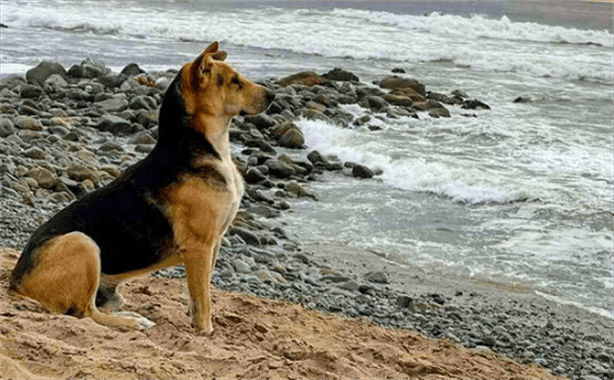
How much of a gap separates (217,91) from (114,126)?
33.5 feet

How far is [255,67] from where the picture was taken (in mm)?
28094

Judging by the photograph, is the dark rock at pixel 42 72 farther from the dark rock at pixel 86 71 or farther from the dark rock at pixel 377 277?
the dark rock at pixel 377 277

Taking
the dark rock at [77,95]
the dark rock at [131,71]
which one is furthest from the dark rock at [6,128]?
the dark rock at [131,71]

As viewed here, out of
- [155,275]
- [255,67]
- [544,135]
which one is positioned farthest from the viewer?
[255,67]

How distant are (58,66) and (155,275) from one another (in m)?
12.6

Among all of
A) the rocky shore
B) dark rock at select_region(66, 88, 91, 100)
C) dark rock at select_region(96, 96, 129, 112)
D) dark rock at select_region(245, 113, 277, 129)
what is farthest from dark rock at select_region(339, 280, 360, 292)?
dark rock at select_region(66, 88, 91, 100)

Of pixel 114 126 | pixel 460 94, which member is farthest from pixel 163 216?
pixel 460 94

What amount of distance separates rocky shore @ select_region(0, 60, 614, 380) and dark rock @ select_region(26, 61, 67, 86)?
0.09 ft

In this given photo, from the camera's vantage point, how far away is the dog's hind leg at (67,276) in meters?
5.46

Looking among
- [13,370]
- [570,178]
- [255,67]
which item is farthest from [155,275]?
[255,67]

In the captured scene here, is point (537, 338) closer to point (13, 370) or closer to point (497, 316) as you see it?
point (497, 316)

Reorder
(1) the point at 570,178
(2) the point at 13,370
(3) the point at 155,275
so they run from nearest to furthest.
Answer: (2) the point at 13,370 < (3) the point at 155,275 < (1) the point at 570,178

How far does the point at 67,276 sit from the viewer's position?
5469 mm

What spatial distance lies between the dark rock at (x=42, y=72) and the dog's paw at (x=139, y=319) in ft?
44.7
